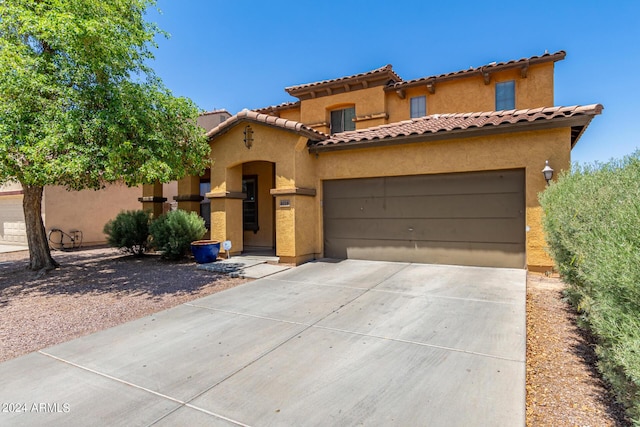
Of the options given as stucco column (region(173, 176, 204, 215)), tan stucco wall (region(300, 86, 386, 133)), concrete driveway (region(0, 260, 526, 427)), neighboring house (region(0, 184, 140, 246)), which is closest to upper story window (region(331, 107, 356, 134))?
tan stucco wall (region(300, 86, 386, 133))

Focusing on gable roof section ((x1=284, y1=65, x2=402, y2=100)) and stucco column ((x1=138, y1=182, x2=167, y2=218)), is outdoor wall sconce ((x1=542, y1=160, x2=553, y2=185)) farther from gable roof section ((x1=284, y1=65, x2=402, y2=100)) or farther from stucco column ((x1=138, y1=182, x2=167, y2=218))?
stucco column ((x1=138, y1=182, x2=167, y2=218))

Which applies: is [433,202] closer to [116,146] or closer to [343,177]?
[343,177]

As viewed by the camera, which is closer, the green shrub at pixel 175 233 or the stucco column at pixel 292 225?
the stucco column at pixel 292 225

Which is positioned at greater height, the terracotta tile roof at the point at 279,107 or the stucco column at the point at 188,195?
the terracotta tile roof at the point at 279,107

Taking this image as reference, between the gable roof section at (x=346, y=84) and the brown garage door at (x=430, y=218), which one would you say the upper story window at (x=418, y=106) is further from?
the brown garage door at (x=430, y=218)

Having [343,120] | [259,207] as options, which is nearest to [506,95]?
[343,120]

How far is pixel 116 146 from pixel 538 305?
945cm

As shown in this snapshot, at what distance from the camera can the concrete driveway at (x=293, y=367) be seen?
118 inches

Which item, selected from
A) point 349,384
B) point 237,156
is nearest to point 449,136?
point 237,156

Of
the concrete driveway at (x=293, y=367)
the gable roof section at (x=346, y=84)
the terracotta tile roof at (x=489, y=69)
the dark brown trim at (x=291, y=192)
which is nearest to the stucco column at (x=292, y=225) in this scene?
the dark brown trim at (x=291, y=192)

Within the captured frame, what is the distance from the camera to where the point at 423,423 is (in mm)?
2830

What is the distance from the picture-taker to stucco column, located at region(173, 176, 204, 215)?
42.3ft

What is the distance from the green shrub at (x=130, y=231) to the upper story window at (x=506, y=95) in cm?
1537

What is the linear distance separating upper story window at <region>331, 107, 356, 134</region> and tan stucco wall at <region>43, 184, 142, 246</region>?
1151 centimetres
